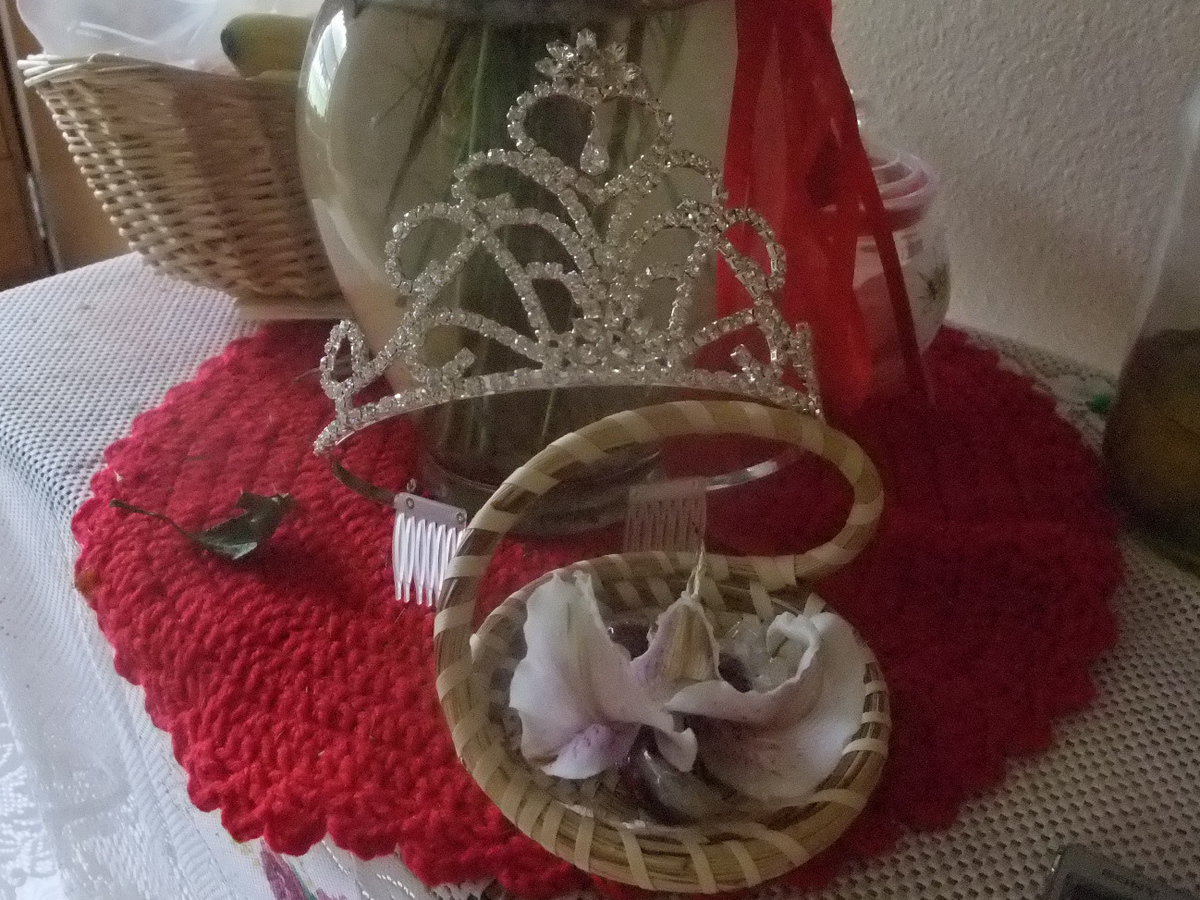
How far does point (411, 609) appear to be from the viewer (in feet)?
1.47

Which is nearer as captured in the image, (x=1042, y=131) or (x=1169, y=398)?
(x=1169, y=398)

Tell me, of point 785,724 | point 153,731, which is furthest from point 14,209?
point 785,724

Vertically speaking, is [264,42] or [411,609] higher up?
[264,42]

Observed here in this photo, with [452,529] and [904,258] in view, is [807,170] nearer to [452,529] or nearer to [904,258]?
[904,258]

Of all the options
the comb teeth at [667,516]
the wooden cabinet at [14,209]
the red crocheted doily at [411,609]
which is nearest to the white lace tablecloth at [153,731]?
the red crocheted doily at [411,609]

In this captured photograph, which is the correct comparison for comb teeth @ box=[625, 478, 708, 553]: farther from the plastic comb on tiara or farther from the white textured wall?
the white textured wall

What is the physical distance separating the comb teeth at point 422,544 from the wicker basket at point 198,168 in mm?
222

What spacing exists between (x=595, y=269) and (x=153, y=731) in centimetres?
31

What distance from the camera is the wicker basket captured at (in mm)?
522

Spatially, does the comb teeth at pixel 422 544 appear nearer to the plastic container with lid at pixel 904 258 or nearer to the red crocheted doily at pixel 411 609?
the red crocheted doily at pixel 411 609

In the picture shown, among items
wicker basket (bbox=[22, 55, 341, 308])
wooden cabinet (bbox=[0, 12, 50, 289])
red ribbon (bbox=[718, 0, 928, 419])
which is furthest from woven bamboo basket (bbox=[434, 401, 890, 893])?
wooden cabinet (bbox=[0, 12, 50, 289])

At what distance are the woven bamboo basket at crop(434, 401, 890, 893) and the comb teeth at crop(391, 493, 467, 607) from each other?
0.06 meters

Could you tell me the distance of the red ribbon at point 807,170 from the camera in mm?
418

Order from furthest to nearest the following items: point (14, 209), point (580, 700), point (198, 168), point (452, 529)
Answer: point (14, 209) < point (198, 168) < point (452, 529) < point (580, 700)
